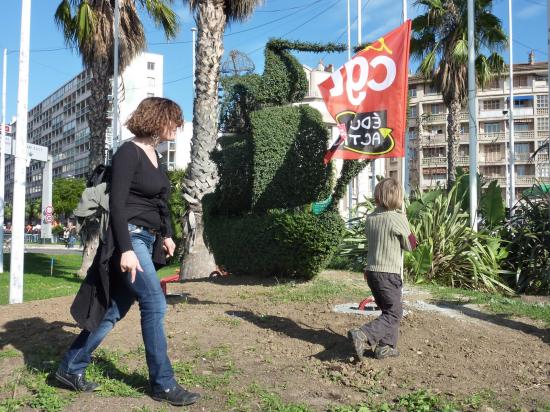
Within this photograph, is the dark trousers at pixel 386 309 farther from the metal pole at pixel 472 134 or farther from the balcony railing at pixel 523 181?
the balcony railing at pixel 523 181

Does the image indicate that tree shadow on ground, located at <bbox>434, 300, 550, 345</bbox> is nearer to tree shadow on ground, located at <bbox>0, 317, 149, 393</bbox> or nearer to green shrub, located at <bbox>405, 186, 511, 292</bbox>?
green shrub, located at <bbox>405, 186, 511, 292</bbox>

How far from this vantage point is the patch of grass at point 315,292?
6.23 m

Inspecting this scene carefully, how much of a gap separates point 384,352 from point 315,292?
2.52 metres

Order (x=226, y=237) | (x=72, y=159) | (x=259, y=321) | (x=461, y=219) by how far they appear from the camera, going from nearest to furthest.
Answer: (x=259, y=321)
(x=226, y=237)
(x=461, y=219)
(x=72, y=159)

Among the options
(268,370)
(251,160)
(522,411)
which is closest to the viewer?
(522,411)

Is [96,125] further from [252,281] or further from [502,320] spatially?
[502,320]

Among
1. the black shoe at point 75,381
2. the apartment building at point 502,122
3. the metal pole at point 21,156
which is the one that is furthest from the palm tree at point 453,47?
the apartment building at point 502,122

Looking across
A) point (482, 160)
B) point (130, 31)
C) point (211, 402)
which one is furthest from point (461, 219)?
point (482, 160)

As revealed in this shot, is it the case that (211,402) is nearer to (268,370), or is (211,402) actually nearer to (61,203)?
(268,370)

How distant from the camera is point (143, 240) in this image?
11.1 feet

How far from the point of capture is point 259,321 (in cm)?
519

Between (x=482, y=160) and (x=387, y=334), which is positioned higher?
(x=482, y=160)

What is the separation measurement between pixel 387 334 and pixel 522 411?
111 cm

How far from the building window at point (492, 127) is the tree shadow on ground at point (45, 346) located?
65655mm
